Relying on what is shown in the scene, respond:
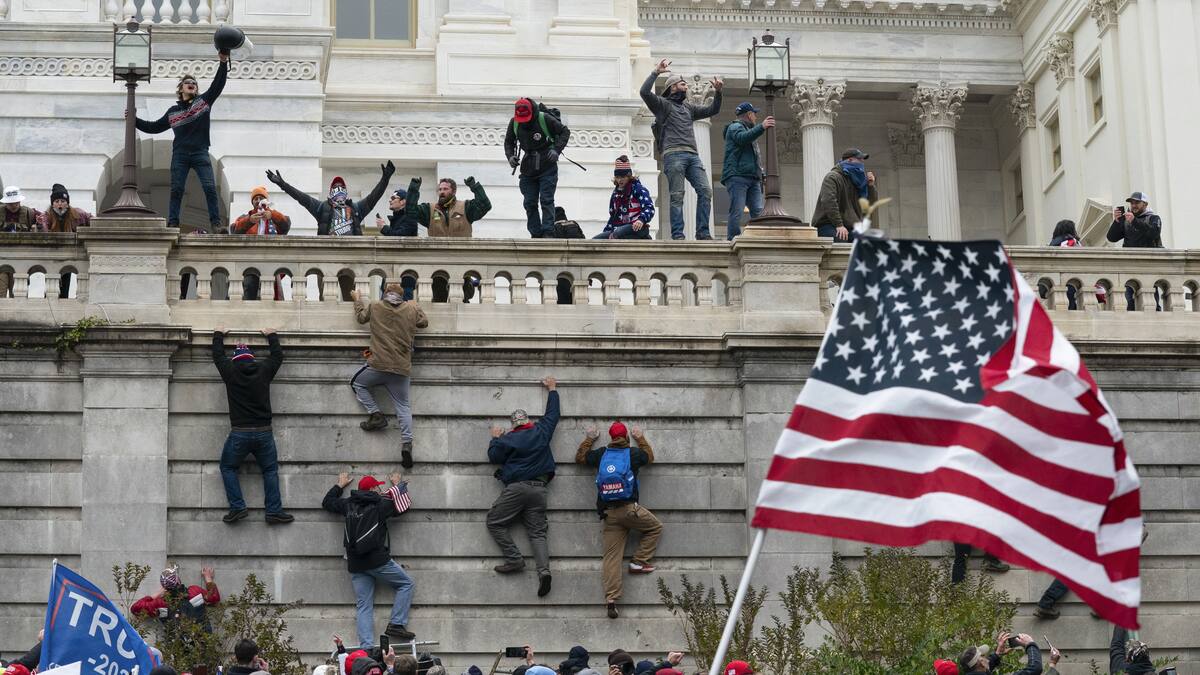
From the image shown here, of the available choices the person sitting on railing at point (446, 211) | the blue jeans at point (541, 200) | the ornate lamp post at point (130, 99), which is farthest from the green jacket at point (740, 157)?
the ornate lamp post at point (130, 99)

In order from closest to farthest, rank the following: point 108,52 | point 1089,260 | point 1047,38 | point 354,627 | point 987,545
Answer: point 987,545 → point 354,627 → point 1089,260 → point 108,52 → point 1047,38

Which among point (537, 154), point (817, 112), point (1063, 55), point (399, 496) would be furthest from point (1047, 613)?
point (817, 112)

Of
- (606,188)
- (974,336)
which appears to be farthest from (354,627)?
(606,188)

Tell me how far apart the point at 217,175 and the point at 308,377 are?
12238 millimetres

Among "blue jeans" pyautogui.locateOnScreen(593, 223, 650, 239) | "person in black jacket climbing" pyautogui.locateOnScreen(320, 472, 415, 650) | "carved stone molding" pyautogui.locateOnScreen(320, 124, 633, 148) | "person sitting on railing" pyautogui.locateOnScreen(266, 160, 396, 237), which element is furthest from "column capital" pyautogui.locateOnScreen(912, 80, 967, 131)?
"person in black jacket climbing" pyautogui.locateOnScreen(320, 472, 415, 650)

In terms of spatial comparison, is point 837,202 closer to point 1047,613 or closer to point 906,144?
point 1047,613

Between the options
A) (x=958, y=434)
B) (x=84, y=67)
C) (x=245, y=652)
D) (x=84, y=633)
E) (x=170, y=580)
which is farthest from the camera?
(x=84, y=67)

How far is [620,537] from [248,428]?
441cm

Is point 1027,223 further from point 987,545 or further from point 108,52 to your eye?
point 987,545

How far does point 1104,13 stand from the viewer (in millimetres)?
52906

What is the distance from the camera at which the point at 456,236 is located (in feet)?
94.4

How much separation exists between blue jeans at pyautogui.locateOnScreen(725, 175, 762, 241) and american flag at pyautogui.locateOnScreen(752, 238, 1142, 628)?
12798mm

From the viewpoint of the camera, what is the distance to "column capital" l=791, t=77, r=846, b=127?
192 ft

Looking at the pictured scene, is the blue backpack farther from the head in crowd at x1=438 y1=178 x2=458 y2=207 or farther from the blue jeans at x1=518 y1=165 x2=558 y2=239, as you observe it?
the head in crowd at x1=438 y1=178 x2=458 y2=207
